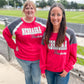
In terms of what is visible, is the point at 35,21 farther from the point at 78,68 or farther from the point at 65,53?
the point at 78,68

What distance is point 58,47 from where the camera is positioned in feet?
5.40

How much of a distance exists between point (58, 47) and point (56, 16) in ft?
1.30

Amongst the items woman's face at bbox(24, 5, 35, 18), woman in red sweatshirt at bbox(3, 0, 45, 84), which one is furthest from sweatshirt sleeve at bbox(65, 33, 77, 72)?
woman's face at bbox(24, 5, 35, 18)

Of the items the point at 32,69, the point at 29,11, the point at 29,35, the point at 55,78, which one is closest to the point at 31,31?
the point at 29,35

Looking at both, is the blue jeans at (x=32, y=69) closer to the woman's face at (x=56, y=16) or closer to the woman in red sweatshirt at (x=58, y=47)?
the woman in red sweatshirt at (x=58, y=47)

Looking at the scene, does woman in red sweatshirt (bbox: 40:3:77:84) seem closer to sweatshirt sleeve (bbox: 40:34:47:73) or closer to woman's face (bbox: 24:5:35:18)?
sweatshirt sleeve (bbox: 40:34:47:73)

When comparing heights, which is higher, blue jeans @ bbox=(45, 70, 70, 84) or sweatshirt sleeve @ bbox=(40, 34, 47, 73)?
sweatshirt sleeve @ bbox=(40, 34, 47, 73)

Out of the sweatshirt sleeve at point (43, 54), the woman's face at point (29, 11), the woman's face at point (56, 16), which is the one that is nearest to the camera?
the woman's face at point (56, 16)

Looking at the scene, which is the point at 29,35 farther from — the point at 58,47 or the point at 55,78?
the point at 55,78

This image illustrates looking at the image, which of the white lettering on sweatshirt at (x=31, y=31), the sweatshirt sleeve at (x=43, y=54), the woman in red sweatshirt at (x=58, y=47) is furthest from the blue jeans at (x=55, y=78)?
the white lettering on sweatshirt at (x=31, y=31)

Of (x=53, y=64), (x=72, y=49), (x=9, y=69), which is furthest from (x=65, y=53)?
(x=9, y=69)

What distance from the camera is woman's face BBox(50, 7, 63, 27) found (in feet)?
5.05

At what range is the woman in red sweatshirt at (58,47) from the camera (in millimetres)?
1571

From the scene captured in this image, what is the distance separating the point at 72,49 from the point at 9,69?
2323 millimetres
